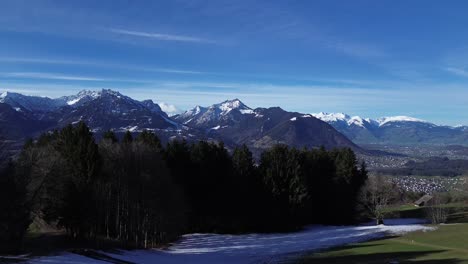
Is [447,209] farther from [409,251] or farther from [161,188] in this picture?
[161,188]

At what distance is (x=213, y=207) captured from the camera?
63062 mm

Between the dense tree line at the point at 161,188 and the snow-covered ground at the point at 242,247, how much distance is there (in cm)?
383

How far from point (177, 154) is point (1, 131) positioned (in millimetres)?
37156

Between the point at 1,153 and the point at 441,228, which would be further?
the point at 441,228

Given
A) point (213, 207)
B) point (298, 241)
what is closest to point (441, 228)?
point (298, 241)

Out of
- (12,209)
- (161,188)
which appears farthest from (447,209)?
(12,209)

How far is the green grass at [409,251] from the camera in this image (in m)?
33.7

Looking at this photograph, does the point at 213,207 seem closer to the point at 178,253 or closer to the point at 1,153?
the point at 178,253

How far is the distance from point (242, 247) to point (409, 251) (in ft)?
54.9

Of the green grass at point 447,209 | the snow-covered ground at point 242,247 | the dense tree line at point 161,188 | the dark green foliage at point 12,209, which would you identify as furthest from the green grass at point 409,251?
the green grass at point 447,209

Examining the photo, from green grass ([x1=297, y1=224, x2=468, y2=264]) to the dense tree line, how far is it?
18.0 metres

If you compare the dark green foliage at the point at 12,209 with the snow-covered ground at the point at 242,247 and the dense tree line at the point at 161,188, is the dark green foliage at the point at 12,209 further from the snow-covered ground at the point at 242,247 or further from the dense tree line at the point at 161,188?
the snow-covered ground at the point at 242,247

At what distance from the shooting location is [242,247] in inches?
1907

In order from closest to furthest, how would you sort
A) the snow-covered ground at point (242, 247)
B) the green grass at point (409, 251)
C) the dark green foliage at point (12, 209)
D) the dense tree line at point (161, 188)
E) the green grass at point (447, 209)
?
the dark green foliage at point (12, 209), the green grass at point (409, 251), the snow-covered ground at point (242, 247), the dense tree line at point (161, 188), the green grass at point (447, 209)
